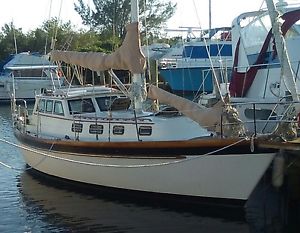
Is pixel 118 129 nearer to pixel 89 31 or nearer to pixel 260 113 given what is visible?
pixel 260 113

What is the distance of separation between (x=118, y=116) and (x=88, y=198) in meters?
2.23

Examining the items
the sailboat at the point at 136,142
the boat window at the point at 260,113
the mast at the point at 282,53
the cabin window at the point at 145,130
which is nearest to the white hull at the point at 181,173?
the sailboat at the point at 136,142

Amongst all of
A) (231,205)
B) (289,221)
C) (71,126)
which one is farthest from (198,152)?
(71,126)

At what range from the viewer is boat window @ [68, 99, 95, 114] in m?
16.1

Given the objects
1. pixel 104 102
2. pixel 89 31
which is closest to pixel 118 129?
pixel 104 102

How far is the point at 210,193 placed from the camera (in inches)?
505

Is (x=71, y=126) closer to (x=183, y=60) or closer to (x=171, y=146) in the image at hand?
(x=171, y=146)

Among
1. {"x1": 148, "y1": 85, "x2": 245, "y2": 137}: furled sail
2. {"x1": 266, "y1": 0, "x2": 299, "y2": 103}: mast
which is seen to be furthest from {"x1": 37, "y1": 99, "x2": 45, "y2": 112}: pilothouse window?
{"x1": 266, "y1": 0, "x2": 299, "y2": 103}: mast

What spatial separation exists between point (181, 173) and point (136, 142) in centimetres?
124

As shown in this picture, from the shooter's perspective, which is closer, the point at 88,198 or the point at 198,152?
the point at 198,152

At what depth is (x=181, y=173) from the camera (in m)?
12.9

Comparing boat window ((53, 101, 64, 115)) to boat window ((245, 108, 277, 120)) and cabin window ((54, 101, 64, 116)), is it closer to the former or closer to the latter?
cabin window ((54, 101, 64, 116))

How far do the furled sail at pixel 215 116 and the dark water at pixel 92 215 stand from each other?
1.82m

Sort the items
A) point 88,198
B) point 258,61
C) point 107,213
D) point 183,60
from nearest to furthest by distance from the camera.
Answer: point 107,213
point 88,198
point 258,61
point 183,60
